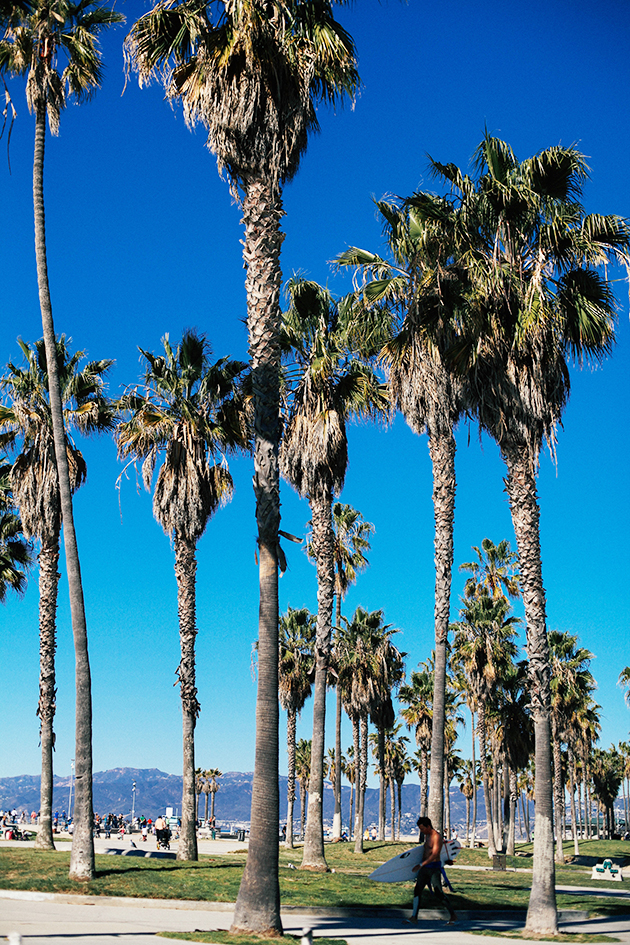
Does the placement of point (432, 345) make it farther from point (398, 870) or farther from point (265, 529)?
point (398, 870)

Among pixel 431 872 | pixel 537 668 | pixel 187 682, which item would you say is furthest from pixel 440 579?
pixel 431 872

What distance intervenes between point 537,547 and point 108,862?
1188 cm

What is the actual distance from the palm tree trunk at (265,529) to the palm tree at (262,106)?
0.7 inches

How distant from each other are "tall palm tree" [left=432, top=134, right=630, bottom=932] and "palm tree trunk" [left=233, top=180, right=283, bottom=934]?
4.15m

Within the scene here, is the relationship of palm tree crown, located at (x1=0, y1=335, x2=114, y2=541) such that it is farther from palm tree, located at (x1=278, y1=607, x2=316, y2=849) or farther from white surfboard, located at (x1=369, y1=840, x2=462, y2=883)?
palm tree, located at (x1=278, y1=607, x2=316, y2=849)

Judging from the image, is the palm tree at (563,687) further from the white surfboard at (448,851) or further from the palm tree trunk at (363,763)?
the white surfboard at (448,851)

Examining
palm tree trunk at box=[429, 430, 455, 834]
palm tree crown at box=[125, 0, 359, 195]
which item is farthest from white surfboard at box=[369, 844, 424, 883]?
palm tree crown at box=[125, 0, 359, 195]

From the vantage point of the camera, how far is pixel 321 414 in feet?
80.3

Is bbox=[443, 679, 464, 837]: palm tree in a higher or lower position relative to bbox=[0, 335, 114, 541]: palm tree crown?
lower

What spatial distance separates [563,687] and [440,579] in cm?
3339

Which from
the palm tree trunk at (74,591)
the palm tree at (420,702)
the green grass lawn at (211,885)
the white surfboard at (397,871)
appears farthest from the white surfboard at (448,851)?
the palm tree at (420,702)

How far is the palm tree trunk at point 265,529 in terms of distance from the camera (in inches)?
451

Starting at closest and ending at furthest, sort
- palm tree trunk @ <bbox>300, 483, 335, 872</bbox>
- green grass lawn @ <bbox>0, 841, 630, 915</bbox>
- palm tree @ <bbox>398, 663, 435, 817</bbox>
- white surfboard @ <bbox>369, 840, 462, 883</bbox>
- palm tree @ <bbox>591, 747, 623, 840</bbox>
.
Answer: green grass lawn @ <bbox>0, 841, 630, 915</bbox> < white surfboard @ <bbox>369, 840, 462, 883</bbox> < palm tree trunk @ <bbox>300, 483, 335, 872</bbox> < palm tree @ <bbox>398, 663, 435, 817</bbox> < palm tree @ <bbox>591, 747, 623, 840</bbox>

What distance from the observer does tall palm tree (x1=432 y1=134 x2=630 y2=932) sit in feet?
51.7
